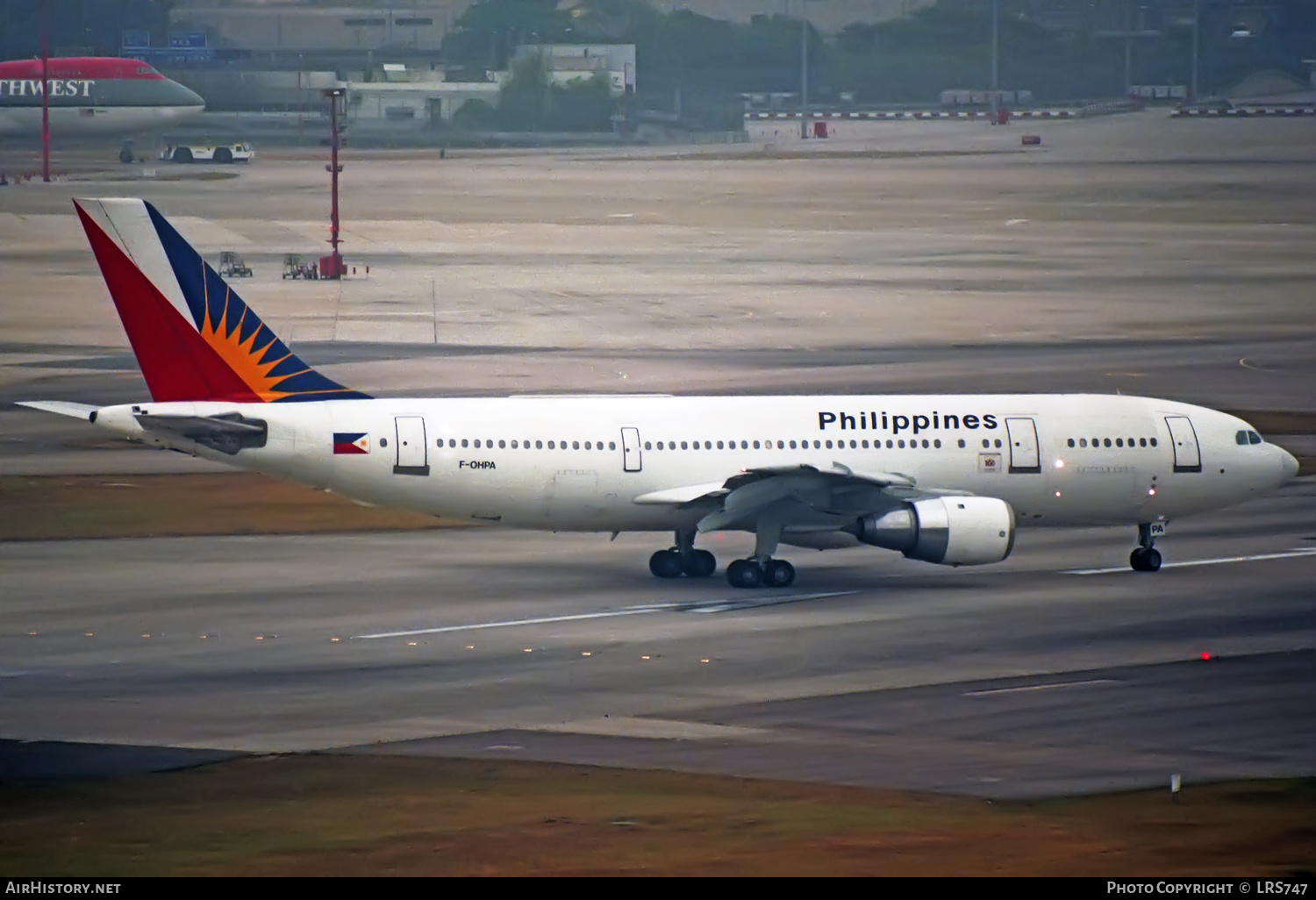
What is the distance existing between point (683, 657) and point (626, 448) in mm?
7940

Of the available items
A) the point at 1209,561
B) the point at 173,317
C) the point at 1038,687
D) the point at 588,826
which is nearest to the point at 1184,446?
the point at 1209,561

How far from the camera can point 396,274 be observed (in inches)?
5226

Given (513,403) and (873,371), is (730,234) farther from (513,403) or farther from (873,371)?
(513,403)

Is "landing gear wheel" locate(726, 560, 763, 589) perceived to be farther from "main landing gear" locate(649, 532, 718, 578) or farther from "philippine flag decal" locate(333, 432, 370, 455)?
"philippine flag decal" locate(333, 432, 370, 455)

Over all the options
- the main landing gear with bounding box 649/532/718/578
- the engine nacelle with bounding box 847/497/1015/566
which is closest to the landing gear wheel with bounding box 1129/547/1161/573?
the engine nacelle with bounding box 847/497/1015/566

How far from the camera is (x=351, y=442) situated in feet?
162

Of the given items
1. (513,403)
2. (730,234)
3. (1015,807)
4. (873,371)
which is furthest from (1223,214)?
(1015,807)

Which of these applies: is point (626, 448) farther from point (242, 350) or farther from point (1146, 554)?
point (1146, 554)

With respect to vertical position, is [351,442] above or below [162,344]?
below

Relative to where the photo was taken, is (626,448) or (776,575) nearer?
(626,448)

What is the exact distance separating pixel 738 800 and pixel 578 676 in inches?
366

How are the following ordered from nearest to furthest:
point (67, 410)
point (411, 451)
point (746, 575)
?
point (411, 451) < point (746, 575) < point (67, 410)

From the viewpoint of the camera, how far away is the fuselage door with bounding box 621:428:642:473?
50.7 metres

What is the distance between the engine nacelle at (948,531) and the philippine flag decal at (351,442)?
11.2 m
